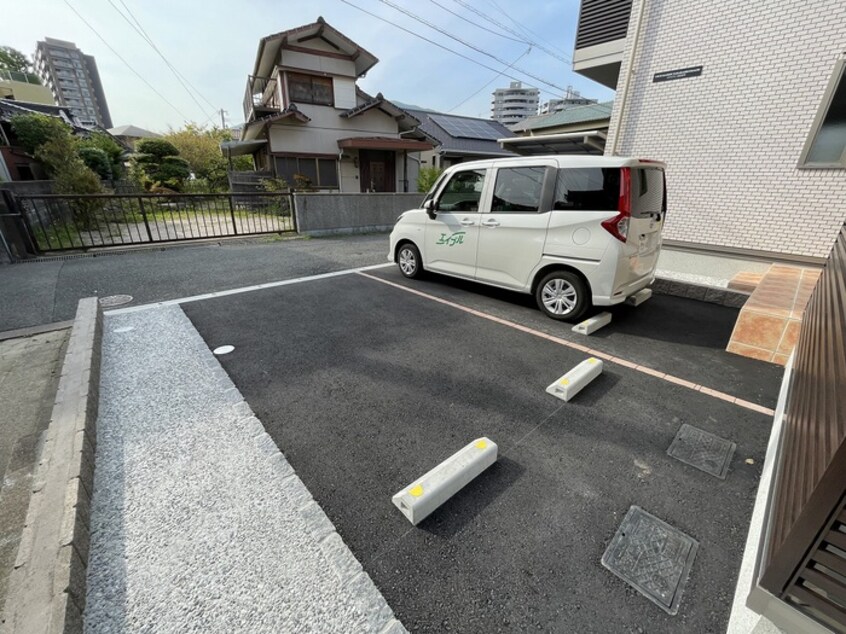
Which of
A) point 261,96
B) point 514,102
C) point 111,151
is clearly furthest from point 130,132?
point 514,102

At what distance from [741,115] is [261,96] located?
61.7 feet

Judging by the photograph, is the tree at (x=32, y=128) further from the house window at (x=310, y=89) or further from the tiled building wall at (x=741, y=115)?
the tiled building wall at (x=741, y=115)

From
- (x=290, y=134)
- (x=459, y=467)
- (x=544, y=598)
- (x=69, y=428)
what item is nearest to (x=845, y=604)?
(x=544, y=598)

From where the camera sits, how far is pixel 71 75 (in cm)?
8062

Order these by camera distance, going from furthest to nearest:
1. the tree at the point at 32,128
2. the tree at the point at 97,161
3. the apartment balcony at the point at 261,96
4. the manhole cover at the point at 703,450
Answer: the tree at the point at 97,161 → the apartment balcony at the point at 261,96 → the tree at the point at 32,128 → the manhole cover at the point at 703,450

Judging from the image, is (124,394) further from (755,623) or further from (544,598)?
(755,623)

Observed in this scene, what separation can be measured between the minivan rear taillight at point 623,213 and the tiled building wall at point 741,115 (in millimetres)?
3861

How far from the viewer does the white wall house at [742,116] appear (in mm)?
5035

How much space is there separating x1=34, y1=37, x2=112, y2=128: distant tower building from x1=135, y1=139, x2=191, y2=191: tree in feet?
290

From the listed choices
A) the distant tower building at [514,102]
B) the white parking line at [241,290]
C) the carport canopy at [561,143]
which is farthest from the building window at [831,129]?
the distant tower building at [514,102]

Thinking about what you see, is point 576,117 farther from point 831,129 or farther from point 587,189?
point 587,189

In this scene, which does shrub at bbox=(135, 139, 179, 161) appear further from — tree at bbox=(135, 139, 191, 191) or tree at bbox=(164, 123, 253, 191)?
tree at bbox=(164, 123, 253, 191)

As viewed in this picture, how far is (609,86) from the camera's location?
9.05m

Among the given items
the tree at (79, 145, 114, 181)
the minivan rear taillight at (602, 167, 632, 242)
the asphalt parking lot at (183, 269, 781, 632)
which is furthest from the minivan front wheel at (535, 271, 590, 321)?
the tree at (79, 145, 114, 181)
